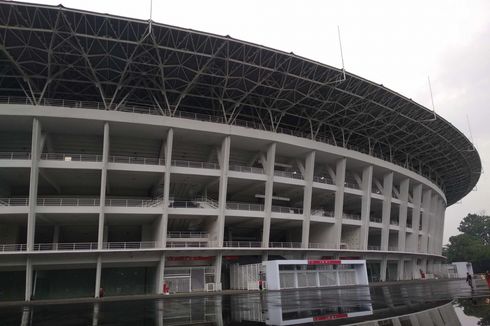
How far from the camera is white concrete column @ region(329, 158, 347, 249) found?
156 ft

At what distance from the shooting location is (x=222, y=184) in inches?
1580

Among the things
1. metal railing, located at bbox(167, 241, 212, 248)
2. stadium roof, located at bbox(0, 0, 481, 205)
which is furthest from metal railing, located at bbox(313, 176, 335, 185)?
metal railing, located at bbox(167, 241, 212, 248)

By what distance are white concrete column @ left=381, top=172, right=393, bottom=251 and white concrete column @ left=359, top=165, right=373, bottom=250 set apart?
4.28m

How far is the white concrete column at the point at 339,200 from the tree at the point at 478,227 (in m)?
127

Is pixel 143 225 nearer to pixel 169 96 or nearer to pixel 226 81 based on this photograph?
pixel 169 96

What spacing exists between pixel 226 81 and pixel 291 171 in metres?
17.6

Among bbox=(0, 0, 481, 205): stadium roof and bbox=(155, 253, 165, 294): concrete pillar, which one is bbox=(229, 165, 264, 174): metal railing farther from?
bbox=(155, 253, 165, 294): concrete pillar

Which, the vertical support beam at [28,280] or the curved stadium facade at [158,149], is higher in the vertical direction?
the curved stadium facade at [158,149]

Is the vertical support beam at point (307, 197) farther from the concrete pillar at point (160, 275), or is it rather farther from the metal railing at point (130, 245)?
the metal railing at point (130, 245)

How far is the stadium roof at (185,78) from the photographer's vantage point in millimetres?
32750

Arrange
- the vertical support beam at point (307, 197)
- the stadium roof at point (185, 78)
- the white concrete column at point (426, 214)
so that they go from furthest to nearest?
the white concrete column at point (426, 214), the vertical support beam at point (307, 197), the stadium roof at point (185, 78)

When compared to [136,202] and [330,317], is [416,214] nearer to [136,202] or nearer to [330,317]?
[136,202]

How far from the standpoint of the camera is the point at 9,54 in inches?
1324

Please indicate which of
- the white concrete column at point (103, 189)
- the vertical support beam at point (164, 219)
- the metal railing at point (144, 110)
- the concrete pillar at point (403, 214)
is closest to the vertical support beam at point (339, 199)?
the metal railing at point (144, 110)
